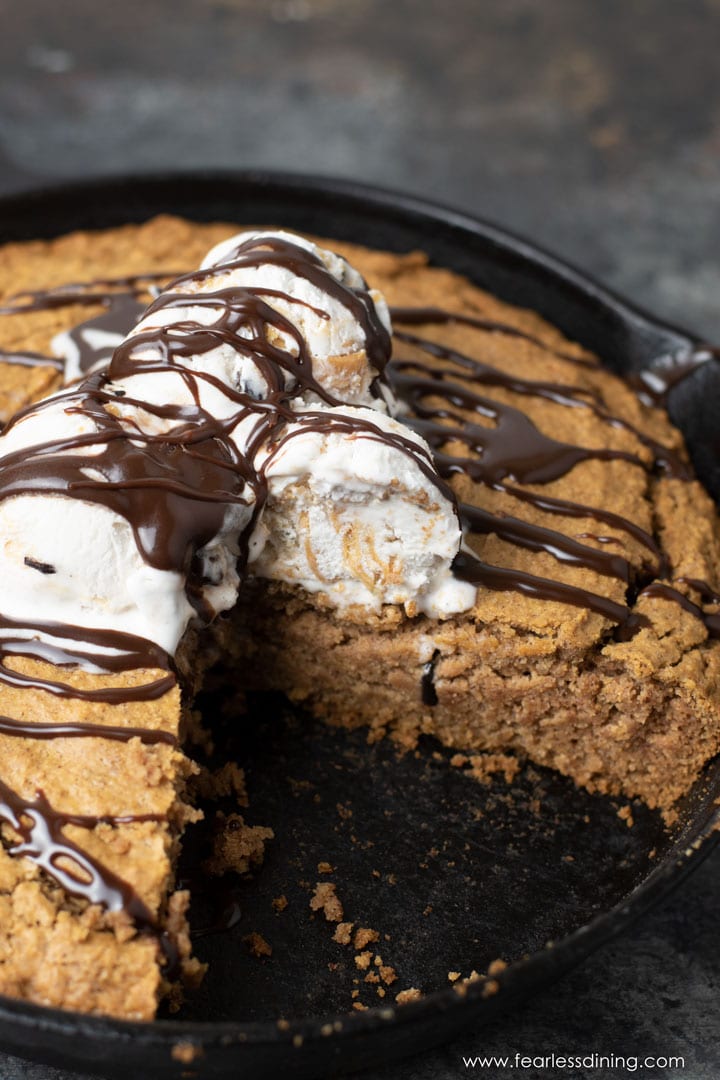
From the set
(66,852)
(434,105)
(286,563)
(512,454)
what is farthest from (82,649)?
(434,105)

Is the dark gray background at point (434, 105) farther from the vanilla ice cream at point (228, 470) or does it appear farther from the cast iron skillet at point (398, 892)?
the vanilla ice cream at point (228, 470)

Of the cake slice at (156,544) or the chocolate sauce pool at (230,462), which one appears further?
the chocolate sauce pool at (230,462)

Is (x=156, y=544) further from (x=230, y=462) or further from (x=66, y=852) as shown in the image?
(x=66, y=852)

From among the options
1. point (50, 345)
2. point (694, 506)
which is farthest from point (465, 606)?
point (50, 345)

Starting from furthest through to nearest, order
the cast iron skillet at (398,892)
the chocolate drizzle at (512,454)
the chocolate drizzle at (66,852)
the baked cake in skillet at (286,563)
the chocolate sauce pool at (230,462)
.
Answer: the chocolate drizzle at (512,454) < the chocolate sauce pool at (230,462) < the baked cake in skillet at (286,563) < the chocolate drizzle at (66,852) < the cast iron skillet at (398,892)

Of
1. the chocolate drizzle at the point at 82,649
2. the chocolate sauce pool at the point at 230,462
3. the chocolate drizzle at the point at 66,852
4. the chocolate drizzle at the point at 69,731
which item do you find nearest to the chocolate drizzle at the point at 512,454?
the chocolate sauce pool at the point at 230,462
